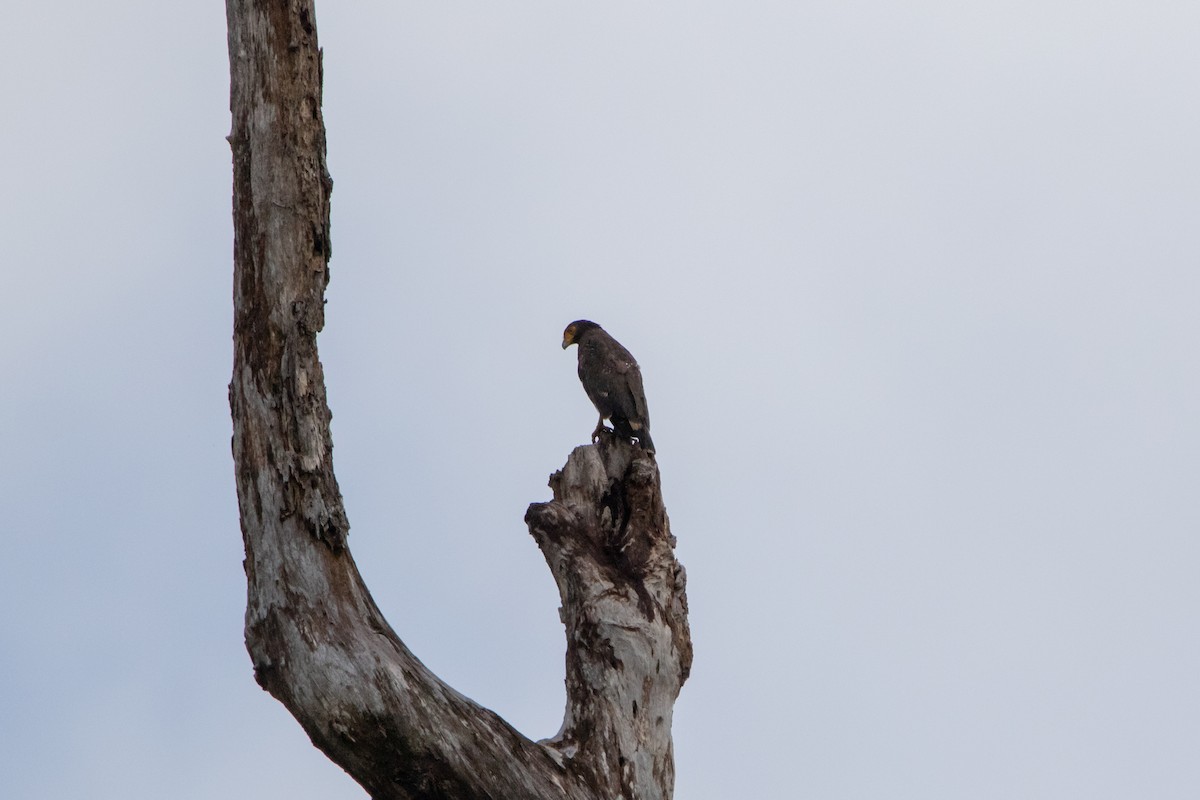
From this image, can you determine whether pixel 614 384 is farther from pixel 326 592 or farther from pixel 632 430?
pixel 326 592

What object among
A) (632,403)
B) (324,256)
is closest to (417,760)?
(324,256)

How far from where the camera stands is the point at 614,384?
323 inches

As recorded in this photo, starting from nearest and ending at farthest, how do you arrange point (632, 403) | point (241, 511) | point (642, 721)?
point (241, 511) → point (642, 721) → point (632, 403)

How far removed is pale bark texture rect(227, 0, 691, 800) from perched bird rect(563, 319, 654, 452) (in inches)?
66.2

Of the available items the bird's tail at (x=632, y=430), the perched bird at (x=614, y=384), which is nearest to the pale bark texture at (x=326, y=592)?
the bird's tail at (x=632, y=430)

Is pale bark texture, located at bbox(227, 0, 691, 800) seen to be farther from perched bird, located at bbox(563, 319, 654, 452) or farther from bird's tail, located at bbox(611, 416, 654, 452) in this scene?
perched bird, located at bbox(563, 319, 654, 452)

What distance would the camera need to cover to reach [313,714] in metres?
4.72

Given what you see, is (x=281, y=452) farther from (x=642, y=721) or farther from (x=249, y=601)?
(x=642, y=721)

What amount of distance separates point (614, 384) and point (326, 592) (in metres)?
3.60

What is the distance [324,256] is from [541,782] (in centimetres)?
218

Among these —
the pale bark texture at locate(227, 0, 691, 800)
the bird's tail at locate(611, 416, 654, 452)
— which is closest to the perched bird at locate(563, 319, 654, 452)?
the bird's tail at locate(611, 416, 654, 452)

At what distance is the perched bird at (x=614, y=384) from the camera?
7.71 metres

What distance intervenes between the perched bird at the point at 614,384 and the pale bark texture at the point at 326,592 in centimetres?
168

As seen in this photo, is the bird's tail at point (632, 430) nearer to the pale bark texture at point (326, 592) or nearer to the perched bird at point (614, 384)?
the perched bird at point (614, 384)
